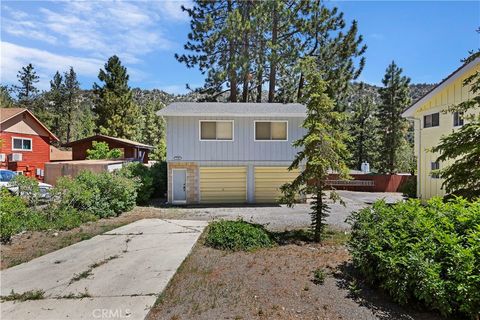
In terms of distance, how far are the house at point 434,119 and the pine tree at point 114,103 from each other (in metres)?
29.1

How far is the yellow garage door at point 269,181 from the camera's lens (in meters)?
15.9

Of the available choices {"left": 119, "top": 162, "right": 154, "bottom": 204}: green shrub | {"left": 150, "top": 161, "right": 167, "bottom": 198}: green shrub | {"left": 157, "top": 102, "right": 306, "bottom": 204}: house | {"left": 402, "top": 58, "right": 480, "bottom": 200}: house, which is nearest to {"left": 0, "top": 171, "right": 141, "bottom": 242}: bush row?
{"left": 119, "top": 162, "right": 154, "bottom": 204}: green shrub

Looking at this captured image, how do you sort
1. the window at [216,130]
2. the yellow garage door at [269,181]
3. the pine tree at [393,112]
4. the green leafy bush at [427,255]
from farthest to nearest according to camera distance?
the pine tree at [393,112] → the yellow garage door at [269,181] → the window at [216,130] → the green leafy bush at [427,255]

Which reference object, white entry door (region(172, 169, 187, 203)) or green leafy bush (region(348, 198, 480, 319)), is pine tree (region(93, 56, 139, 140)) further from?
green leafy bush (region(348, 198, 480, 319))

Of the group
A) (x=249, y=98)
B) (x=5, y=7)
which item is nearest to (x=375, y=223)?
(x=5, y=7)

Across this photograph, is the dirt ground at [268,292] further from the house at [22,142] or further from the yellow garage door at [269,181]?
the house at [22,142]

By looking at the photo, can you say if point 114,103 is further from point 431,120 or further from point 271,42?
point 431,120

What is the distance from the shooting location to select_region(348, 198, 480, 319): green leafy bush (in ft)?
13.1

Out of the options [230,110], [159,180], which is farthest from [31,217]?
[230,110]

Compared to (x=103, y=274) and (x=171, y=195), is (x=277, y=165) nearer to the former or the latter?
(x=171, y=195)

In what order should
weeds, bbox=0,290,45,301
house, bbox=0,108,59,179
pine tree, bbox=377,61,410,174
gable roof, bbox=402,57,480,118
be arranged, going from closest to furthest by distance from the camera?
weeds, bbox=0,290,45,301 < gable roof, bbox=402,57,480,118 < house, bbox=0,108,59,179 < pine tree, bbox=377,61,410,174

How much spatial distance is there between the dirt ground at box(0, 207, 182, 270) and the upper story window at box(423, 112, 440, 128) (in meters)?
14.6

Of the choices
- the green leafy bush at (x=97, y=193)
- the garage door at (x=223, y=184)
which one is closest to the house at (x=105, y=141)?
the garage door at (x=223, y=184)

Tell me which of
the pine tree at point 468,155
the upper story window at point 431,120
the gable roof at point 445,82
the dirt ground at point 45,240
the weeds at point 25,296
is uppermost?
the gable roof at point 445,82
